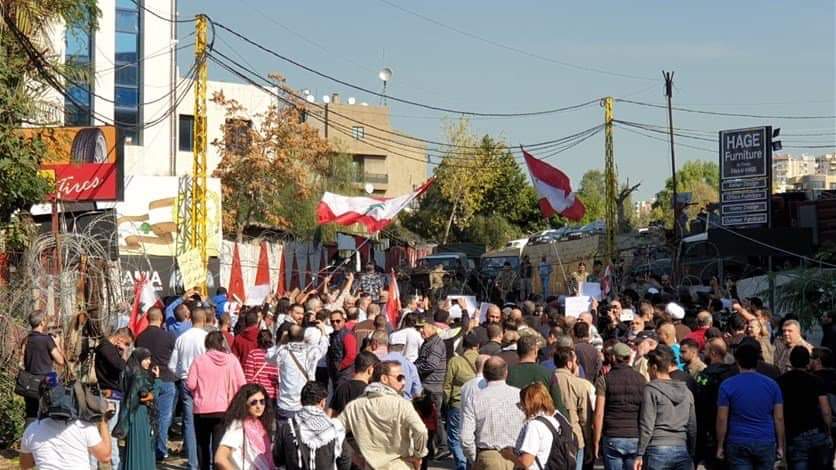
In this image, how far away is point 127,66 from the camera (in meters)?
49.1

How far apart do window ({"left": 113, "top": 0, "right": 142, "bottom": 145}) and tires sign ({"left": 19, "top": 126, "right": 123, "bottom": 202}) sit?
70.7ft

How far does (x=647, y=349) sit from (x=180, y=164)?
143 feet

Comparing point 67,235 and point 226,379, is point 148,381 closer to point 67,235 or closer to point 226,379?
point 226,379

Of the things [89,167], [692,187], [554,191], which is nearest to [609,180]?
[554,191]

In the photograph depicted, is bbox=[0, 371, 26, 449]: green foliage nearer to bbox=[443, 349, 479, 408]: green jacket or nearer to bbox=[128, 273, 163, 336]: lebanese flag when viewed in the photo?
bbox=[128, 273, 163, 336]: lebanese flag

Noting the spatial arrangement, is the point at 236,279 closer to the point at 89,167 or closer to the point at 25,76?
the point at 89,167

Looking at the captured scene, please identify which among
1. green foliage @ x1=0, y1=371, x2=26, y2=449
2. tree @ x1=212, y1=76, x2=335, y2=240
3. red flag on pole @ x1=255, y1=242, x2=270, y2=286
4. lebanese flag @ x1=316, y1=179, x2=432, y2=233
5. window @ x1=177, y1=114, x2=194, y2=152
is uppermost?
window @ x1=177, y1=114, x2=194, y2=152

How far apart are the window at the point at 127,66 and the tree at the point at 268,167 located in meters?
3.71

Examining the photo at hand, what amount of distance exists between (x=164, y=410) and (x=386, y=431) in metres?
6.01

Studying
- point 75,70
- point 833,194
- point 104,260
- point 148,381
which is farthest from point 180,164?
point 148,381

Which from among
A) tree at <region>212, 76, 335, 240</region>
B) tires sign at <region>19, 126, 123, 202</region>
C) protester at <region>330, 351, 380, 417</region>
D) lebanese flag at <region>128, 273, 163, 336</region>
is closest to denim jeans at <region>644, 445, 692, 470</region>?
protester at <region>330, 351, 380, 417</region>

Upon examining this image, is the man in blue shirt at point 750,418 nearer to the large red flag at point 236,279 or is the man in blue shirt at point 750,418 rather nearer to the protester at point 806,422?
the protester at point 806,422

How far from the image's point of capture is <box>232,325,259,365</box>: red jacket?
14.6m

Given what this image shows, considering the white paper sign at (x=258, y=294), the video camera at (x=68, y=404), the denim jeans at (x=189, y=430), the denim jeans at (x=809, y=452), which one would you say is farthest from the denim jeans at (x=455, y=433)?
the white paper sign at (x=258, y=294)
